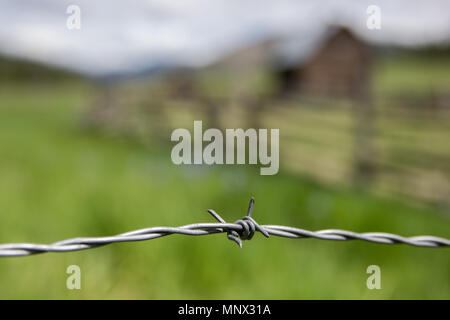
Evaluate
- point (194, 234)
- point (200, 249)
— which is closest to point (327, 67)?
point (200, 249)

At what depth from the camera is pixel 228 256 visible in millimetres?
2363

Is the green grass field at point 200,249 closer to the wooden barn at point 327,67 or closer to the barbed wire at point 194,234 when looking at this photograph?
the barbed wire at point 194,234

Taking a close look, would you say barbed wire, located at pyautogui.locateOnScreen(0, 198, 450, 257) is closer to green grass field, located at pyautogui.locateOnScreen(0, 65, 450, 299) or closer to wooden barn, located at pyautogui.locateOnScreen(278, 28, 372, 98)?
green grass field, located at pyautogui.locateOnScreen(0, 65, 450, 299)

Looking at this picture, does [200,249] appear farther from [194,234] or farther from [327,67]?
[327,67]

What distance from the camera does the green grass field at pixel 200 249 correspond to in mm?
2125

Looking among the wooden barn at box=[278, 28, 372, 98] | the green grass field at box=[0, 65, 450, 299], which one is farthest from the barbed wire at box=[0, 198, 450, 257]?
the wooden barn at box=[278, 28, 372, 98]

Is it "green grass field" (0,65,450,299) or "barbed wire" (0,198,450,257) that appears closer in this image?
"barbed wire" (0,198,450,257)

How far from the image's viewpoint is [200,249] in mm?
2389

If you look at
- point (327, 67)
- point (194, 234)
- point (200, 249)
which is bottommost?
point (200, 249)

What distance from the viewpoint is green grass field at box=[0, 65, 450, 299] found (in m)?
2.12

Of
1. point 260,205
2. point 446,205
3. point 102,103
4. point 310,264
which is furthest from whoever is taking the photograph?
point 102,103

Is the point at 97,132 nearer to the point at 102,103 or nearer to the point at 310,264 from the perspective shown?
the point at 102,103
